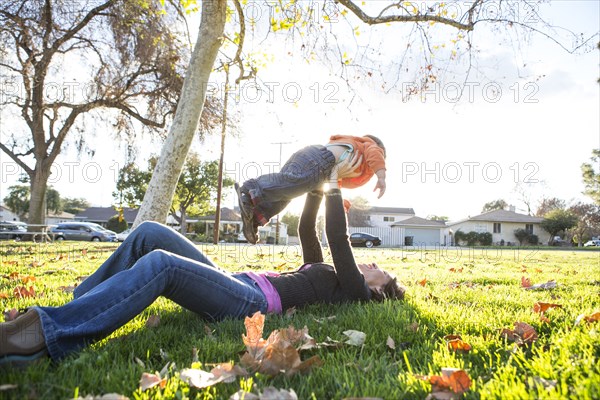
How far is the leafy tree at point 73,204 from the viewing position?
7919 centimetres

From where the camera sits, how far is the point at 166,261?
206 cm

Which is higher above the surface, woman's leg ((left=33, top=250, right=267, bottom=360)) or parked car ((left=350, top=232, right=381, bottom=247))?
woman's leg ((left=33, top=250, right=267, bottom=360))

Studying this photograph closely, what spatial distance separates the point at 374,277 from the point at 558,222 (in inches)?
2028

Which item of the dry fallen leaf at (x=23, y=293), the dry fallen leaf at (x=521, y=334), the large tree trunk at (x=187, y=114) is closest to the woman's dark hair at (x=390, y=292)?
the dry fallen leaf at (x=521, y=334)

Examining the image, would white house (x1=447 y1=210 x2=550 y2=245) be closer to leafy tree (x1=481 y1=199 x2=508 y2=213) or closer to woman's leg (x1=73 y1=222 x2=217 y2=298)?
leafy tree (x1=481 y1=199 x2=508 y2=213)

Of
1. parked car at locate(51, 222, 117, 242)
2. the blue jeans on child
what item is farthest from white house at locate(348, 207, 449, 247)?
the blue jeans on child

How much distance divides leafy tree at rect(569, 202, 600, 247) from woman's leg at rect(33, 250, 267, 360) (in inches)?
2068

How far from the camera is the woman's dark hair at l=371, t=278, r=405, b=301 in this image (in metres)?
3.18

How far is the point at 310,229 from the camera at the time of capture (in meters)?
3.31

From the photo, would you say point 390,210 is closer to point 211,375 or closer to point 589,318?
point 589,318

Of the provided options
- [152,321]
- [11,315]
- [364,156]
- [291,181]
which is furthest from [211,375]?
[364,156]

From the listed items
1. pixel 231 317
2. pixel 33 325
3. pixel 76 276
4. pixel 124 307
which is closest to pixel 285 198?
pixel 231 317

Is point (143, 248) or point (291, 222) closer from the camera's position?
point (143, 248)

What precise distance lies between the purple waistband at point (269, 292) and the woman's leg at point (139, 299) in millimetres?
137
